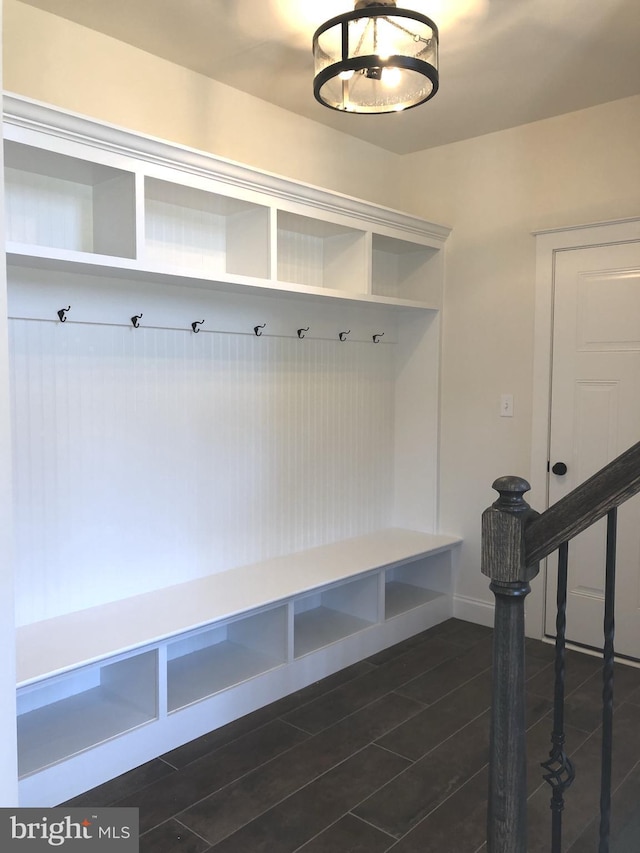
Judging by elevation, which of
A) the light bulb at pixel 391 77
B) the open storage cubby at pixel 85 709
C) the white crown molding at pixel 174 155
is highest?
Result: the light bulb at pixel 391 77

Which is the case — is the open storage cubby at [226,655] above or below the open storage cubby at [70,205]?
below

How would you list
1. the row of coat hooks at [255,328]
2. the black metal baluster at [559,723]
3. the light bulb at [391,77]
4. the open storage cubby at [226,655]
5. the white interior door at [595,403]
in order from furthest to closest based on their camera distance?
the white interior door at [595,403], the open storage cubby at [226,655], the row of coat hooks at [255,328], the light bulb at [391,77], the black metal baluster at [559,723]

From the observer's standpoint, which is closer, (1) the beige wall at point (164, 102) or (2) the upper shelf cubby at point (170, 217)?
(2) the upper shelf cubby at point (170, 217)

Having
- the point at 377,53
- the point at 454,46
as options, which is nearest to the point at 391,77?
the point at 377,53

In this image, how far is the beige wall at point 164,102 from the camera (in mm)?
2398

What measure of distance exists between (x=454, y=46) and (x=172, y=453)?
1.97m

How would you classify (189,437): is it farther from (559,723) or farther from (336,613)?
(559,723)

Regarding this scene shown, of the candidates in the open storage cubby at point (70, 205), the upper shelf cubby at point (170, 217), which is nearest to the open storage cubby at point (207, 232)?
the upper shelf cubby at point (170, 217)

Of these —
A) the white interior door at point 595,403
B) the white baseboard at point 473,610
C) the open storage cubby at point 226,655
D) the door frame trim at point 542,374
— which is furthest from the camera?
→ the white baseboard at point 473,610

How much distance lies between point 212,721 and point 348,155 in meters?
2.83

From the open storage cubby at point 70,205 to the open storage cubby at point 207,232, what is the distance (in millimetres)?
214

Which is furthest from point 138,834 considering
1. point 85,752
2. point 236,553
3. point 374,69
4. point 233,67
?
point 233,67

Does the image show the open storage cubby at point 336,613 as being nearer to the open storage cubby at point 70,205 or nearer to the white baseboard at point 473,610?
the white baseboard at point 473,610

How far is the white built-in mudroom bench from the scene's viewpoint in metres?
2.36
